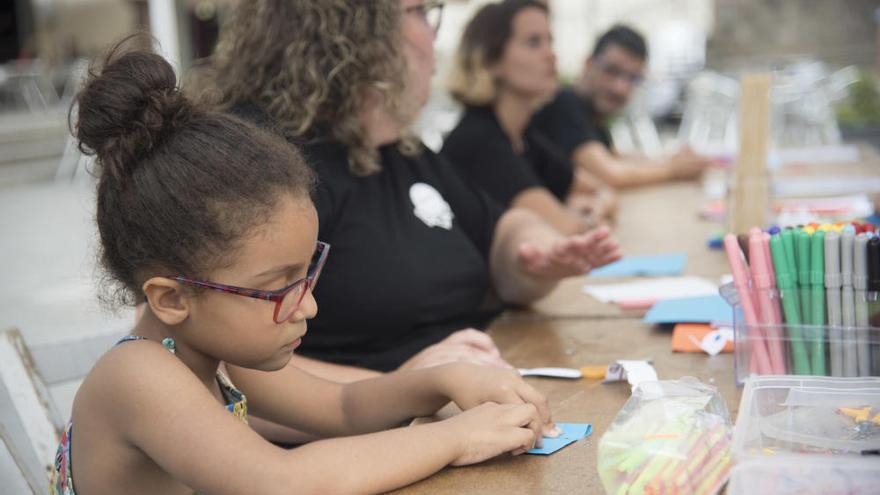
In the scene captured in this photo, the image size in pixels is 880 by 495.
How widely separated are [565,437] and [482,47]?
2445 mm

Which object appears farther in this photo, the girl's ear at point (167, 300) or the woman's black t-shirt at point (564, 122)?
the woman's black t-shirt at point (564, 122)

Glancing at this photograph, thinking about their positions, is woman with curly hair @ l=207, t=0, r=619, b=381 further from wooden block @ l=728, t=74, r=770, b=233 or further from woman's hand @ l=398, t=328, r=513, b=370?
wooden block @ l=728, t=74, r=770, b=233

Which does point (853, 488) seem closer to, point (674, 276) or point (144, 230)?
point (144, 230)

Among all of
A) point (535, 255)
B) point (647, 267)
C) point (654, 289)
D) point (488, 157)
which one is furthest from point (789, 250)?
point (488, 157)

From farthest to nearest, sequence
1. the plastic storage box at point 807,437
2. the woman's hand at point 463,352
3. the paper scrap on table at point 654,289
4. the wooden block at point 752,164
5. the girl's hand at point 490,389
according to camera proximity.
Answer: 1. the wooden block at point 752,164
2. the paper scrap on table at point 654,289
3. the woman's hand at point 463,352
4. the girl's hand at point 490,389
5. the plastic storage box at point 807,437

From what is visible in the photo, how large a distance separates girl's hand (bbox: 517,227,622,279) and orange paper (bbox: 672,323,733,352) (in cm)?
21

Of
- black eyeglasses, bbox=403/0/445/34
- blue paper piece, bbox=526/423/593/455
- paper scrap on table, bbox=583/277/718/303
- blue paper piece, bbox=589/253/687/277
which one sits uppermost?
black eyeglasses, bbox=403/0/445/34

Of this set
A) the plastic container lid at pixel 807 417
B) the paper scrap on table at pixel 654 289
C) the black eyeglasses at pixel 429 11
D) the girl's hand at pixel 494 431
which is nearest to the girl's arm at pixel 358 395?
the girl's hand at pixel 494 431

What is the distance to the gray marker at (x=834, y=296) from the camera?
4.60ft

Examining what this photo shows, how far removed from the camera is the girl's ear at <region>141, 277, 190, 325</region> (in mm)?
1210

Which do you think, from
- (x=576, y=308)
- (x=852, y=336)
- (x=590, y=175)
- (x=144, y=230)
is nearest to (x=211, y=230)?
(x=144, y=230)

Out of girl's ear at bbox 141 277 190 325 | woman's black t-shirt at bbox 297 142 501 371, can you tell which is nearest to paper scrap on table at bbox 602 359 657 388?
woman's black t-shirt at bbox 297 142 501 371

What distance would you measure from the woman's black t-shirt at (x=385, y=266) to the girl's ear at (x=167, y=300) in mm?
613

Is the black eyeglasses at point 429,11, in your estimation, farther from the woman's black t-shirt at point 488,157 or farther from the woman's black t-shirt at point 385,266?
the woman's black t-shirt at point 488,157
